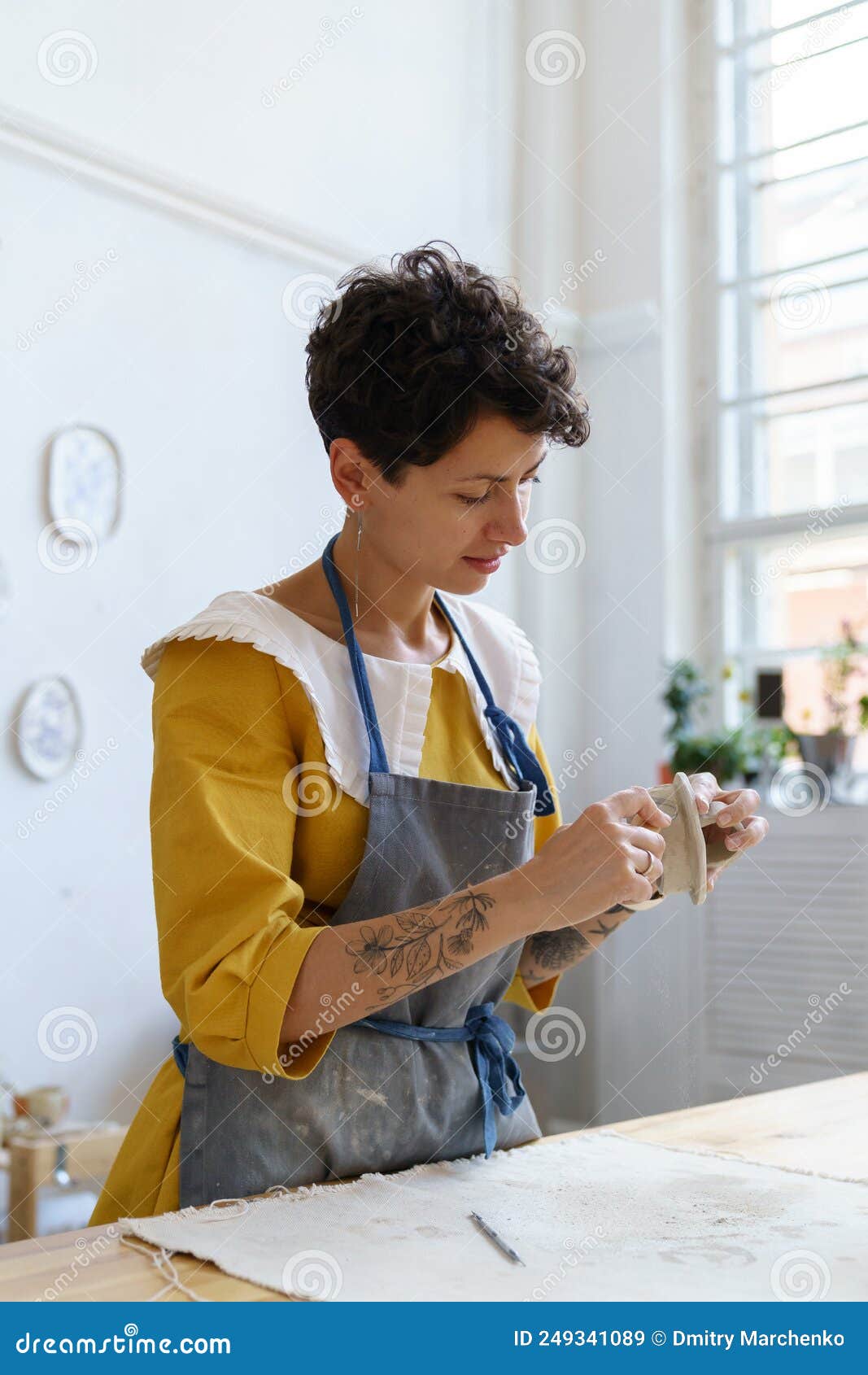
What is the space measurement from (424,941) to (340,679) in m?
0.31

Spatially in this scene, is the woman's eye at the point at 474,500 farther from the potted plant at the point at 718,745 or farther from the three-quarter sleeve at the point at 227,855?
the potted plant at the point at 718,745

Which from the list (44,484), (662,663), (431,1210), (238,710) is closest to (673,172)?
(662,663)

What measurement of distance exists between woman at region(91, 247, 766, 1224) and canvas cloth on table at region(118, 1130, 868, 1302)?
0.09m

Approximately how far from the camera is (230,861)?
3.63 feet

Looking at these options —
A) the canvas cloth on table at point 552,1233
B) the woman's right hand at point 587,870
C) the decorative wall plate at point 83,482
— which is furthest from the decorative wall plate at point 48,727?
the woman's right hand at point 587,870

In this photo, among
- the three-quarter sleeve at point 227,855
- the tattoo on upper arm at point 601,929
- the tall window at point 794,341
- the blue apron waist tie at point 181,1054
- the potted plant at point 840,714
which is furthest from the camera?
the tall window at point 794,341

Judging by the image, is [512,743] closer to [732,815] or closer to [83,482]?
[732,815]

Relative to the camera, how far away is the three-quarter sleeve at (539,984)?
1.50 m

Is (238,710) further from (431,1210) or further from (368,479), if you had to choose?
(431,1210)

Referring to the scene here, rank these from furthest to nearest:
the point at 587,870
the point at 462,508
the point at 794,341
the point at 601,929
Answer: the point at 794,341, the point at 601,929, the point at 462,508, the point at 587,870

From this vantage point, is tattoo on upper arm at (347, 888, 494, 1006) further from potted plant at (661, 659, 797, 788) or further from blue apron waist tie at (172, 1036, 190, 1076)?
potted plant at (661, 659, 797, 788)

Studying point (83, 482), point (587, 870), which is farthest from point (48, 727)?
point (587, 870)

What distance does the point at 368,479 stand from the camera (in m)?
1.36

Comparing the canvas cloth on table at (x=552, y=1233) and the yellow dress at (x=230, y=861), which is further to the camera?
the yellow dress at (x=230, y=861)
